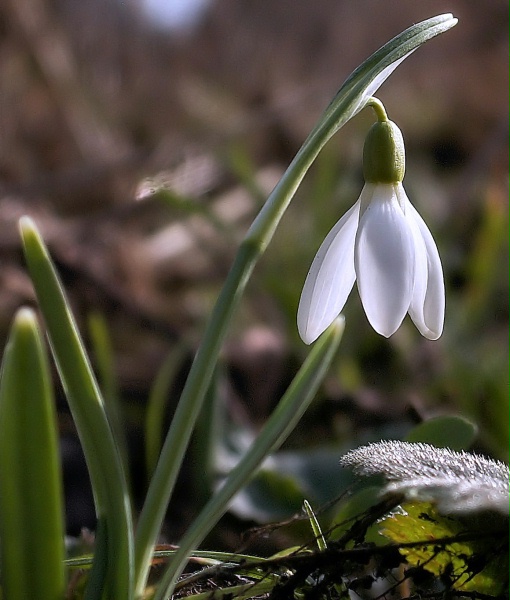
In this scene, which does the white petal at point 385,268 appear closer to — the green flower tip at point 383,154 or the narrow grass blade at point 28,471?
the green flower tip at point 383,154

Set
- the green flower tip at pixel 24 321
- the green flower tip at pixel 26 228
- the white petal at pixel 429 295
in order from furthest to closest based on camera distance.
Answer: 1. the white petal at pixel 429 295
2. the green flower tip at pixel 26 228
3. the green flower tip at pixel 24 321

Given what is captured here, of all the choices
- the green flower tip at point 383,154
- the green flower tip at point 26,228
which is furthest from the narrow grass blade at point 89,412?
the green flower tip at point 383,154

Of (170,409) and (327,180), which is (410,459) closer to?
(170,409)

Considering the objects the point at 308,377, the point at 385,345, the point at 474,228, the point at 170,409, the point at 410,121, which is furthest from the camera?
the point at 410,121

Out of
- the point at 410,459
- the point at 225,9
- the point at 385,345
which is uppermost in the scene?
the point at 225,9

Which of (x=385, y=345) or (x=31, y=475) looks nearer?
(x=31, y=475)

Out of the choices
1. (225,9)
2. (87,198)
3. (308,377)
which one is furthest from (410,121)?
(308,377)

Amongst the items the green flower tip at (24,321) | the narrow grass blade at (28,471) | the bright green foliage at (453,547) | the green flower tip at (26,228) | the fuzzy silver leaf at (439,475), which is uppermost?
the green flower tip at (26,228)

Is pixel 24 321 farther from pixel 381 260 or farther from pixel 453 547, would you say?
pixel 453 547
